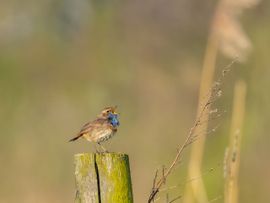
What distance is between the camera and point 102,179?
5.43 m

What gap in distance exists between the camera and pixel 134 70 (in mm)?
18406

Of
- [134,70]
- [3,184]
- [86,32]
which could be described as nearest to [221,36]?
[3,184]

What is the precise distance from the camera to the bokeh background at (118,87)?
12812mm

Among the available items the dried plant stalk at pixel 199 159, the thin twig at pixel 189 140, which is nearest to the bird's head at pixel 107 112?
the thin twig at pixel 189 140

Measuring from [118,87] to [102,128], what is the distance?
1104 cm

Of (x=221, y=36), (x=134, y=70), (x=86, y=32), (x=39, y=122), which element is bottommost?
(x=221, y=36)

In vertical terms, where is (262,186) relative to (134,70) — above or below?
below

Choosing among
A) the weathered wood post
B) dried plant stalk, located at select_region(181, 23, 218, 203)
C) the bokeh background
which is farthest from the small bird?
the bokeh background

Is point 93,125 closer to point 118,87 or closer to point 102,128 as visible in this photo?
point 102,128

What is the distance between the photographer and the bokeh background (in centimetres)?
1281

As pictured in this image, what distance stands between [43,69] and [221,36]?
1032cm

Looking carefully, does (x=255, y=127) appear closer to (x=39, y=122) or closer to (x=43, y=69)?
(x=39, y=122)

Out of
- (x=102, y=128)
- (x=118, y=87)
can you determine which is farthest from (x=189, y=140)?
(x=118, y=87)

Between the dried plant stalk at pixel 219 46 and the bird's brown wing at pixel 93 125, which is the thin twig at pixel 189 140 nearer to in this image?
the bird's brown wing at pixel 93 125
